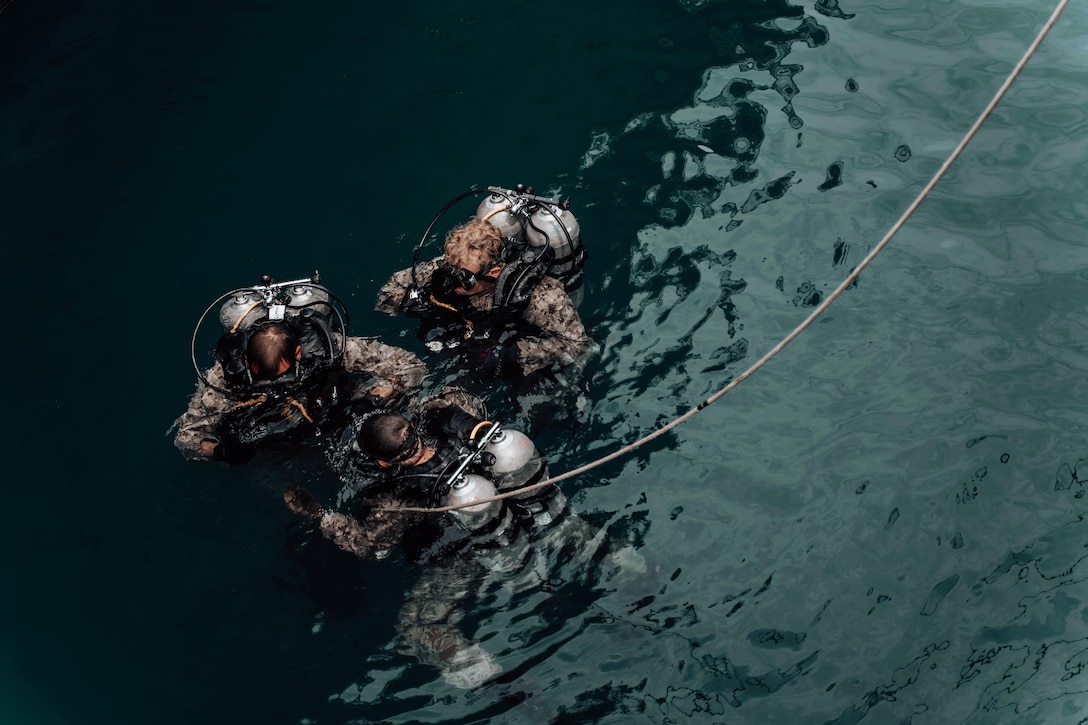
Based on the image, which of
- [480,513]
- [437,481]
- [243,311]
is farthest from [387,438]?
[243,311]

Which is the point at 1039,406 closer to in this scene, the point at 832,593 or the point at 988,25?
the point at 832,593

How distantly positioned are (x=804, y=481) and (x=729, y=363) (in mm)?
1063

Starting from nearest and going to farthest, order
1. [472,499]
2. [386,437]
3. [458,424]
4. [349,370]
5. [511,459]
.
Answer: [386,437]
[472,499]
[511,459]
[458,424]
[349,370]

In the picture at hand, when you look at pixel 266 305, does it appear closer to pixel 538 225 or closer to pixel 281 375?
pixel 281 375

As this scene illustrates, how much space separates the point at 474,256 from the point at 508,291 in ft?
1.11

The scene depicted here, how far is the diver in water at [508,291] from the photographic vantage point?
5902 millimetres

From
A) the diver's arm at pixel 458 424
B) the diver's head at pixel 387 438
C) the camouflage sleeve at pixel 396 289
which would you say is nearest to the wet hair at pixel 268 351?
the diver's head at pixel 387 438

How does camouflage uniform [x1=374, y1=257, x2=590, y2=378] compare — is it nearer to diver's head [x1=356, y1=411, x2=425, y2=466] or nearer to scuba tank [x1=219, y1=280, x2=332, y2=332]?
scuba tank [x1=219, y1=280, x2=332, y2=332]

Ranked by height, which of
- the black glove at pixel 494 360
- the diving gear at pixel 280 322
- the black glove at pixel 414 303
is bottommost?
the black glove at pixel 494 360

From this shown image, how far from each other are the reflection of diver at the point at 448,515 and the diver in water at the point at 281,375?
536mm

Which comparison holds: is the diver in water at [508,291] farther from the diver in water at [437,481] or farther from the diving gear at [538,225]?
the diver in water at [437,481]

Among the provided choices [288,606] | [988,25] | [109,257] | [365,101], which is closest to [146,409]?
[109,257]

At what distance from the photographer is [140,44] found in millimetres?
9633

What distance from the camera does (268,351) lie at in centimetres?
521
